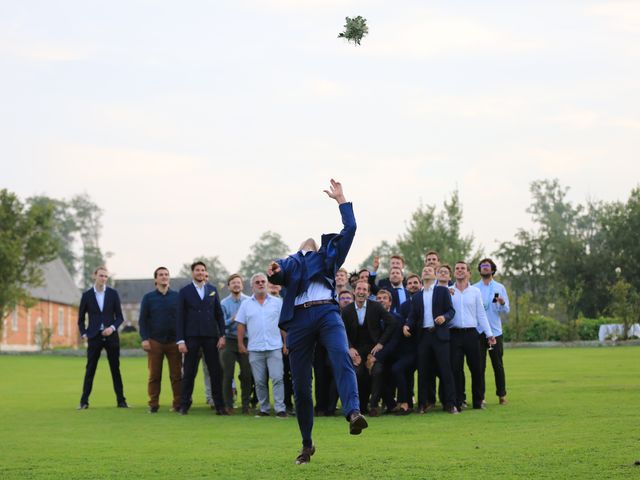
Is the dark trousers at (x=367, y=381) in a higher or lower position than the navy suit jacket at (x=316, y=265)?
lower

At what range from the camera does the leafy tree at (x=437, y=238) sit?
205 ft

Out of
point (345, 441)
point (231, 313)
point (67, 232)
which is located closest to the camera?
point (345, 441)

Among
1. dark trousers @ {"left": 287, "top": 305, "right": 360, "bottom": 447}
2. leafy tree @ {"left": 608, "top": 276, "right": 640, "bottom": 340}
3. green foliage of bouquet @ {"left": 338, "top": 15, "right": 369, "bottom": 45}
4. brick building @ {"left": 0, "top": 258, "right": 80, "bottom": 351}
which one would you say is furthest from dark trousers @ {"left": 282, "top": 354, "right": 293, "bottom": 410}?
brick building @ {"left": 0, "top": 258, "right": 80, "bottom": 351}

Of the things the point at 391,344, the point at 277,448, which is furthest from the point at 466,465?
the point at 391,344

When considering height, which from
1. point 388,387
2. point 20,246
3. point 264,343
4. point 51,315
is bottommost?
point 388,387

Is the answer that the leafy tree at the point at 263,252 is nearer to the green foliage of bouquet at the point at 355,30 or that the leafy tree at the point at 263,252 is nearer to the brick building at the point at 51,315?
the brick building at the point at 51,315

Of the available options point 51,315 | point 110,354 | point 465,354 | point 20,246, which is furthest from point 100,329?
point 51,315

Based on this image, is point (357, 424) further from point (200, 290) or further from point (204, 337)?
point (200, 290)

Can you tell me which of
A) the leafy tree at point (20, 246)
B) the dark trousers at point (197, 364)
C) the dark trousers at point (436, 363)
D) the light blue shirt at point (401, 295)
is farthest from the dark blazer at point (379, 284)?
the leafy tree at point (20, 246)

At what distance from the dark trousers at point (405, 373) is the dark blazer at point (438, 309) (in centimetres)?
54

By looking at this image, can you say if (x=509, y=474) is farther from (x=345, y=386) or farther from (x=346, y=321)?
(x=346, y=321)

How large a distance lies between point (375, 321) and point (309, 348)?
20.9 feet

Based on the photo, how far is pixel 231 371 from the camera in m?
18.9

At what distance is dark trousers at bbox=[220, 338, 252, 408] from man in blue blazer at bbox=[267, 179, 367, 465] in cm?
764
